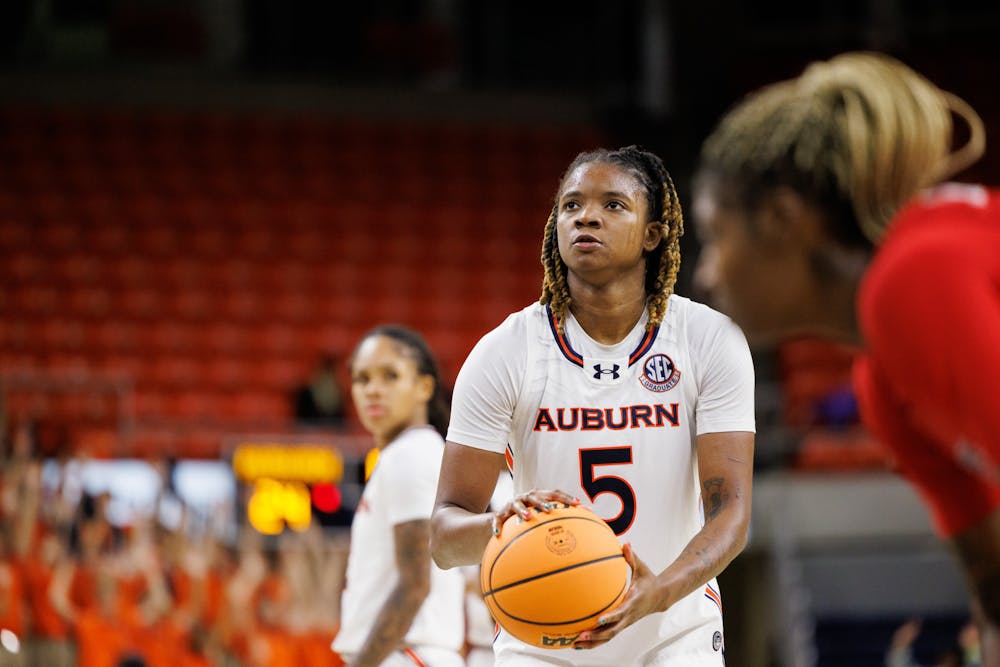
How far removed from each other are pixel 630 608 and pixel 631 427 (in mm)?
667

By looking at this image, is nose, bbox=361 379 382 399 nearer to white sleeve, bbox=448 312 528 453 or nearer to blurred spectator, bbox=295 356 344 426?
white sleeve, bbox=448 312 528 453

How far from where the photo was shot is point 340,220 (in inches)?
623

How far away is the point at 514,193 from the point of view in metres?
16.6

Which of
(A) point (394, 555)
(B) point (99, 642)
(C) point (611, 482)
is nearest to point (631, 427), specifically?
(C) point (611, 482)

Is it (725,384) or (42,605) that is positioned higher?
(725,384)

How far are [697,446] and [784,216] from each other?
1.61 m

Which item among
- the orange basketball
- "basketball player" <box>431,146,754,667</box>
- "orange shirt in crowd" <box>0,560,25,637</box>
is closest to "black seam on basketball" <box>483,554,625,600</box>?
the orange basketball

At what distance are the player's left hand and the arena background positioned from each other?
8.00 metres

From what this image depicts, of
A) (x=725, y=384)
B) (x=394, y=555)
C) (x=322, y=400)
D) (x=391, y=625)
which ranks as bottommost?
(x=322, y=400)

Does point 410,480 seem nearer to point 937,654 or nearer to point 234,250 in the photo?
point 937,654

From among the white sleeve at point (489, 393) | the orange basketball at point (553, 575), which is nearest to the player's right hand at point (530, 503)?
the orange basketball at point (553, 575)

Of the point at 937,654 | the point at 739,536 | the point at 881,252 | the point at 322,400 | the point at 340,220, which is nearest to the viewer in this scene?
the point at 881,252

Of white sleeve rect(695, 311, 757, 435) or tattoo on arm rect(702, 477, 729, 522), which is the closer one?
tattoo on arm rect(702, 477, 729, 522)

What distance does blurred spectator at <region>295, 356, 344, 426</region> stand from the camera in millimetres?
12672
